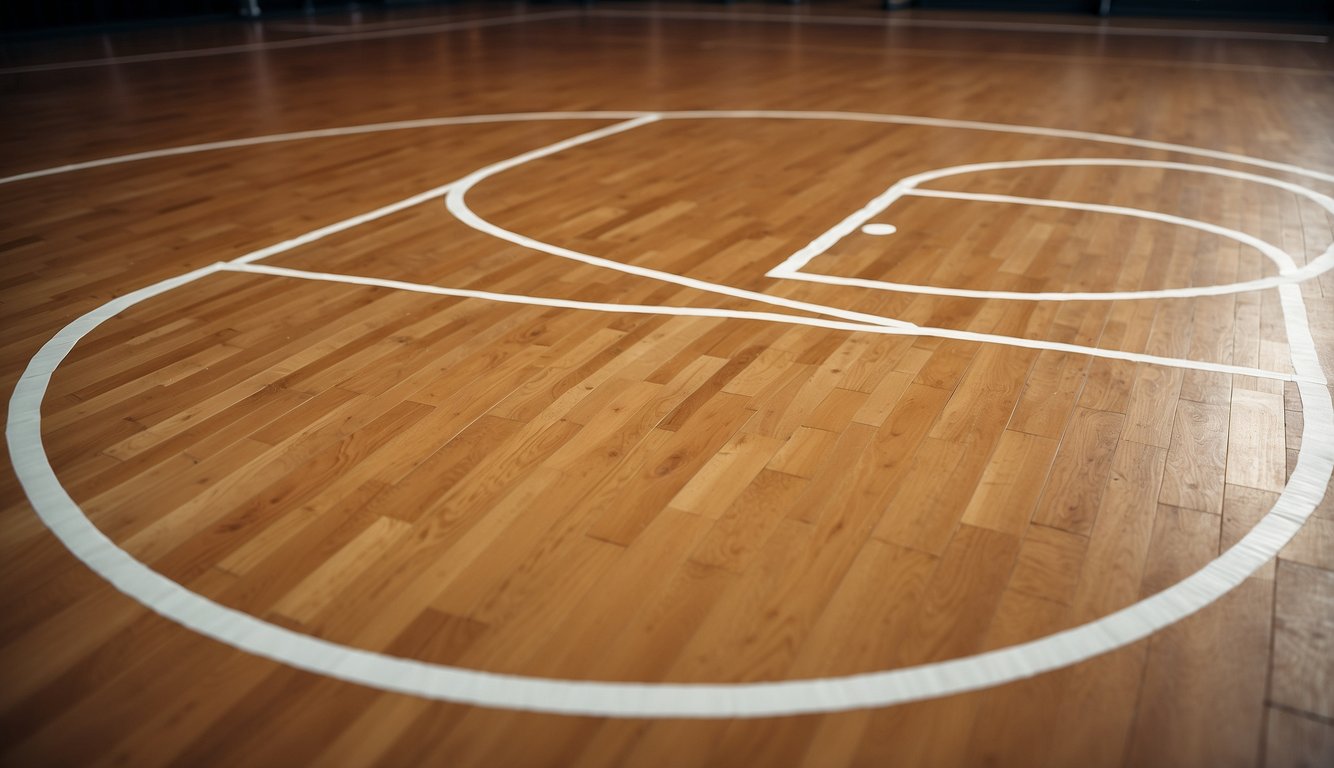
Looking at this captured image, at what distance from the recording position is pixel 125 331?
2830 mm

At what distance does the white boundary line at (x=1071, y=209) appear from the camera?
10.0 feet

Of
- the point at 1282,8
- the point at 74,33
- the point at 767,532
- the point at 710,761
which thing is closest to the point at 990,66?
the point at 1282,8

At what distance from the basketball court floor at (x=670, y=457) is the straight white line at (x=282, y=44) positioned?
345 centimetres

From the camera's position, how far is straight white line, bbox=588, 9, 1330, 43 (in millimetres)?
9000

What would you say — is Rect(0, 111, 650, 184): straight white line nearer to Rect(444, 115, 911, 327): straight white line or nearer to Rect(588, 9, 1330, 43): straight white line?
Rect(444, 115, 911, 327): straight white line

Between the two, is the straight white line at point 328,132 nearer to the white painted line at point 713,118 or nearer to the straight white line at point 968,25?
the white painted line at point 713,118

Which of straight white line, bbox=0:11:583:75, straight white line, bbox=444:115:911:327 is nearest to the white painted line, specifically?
straight white line, bbox=444:115:911:327

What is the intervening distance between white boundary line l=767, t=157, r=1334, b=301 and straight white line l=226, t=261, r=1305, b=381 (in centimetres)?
34

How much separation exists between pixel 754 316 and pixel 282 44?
7658mm

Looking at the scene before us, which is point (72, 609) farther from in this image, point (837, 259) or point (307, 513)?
point (837, 259)

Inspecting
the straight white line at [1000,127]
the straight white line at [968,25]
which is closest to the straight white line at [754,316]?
the straight white line at [1000,127]

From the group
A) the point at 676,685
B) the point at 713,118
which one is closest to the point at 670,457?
the point at 676,685

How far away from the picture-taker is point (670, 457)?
7.09 feet

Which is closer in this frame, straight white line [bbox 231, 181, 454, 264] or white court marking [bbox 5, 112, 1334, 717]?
white court marking [bbox 5, 112, 1334, 717]
